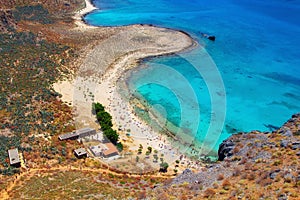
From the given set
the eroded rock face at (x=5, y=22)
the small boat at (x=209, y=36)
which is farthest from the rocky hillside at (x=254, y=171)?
the small boat at (x=209, y=36)

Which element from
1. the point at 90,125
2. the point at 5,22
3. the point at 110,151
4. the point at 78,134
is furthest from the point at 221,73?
the point at 5,22

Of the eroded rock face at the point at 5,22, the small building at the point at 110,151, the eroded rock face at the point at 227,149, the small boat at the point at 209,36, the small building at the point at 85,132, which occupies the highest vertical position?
the eroded rock face at the point at 5,22

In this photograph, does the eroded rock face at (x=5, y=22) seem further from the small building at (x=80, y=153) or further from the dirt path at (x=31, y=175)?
the dirt path at (x=31, y=175)

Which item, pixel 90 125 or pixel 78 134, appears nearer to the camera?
pixel 78 134

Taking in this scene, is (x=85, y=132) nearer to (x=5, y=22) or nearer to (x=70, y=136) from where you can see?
(x=70, y=136)

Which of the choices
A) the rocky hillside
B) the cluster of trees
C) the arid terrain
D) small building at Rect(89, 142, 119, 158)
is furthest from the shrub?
the cluster of trees

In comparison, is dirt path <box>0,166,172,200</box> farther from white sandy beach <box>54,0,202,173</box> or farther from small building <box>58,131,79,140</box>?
white sandy beach <box>54,0,202,173</box>

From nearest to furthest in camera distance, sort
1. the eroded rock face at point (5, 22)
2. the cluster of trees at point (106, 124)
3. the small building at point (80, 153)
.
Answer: the small building at point (80, 153), the cluster of trees at point (106, 124), the eroded rock face at point (5, 22)

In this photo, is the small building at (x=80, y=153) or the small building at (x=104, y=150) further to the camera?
the small building at (x=104, y=150)
